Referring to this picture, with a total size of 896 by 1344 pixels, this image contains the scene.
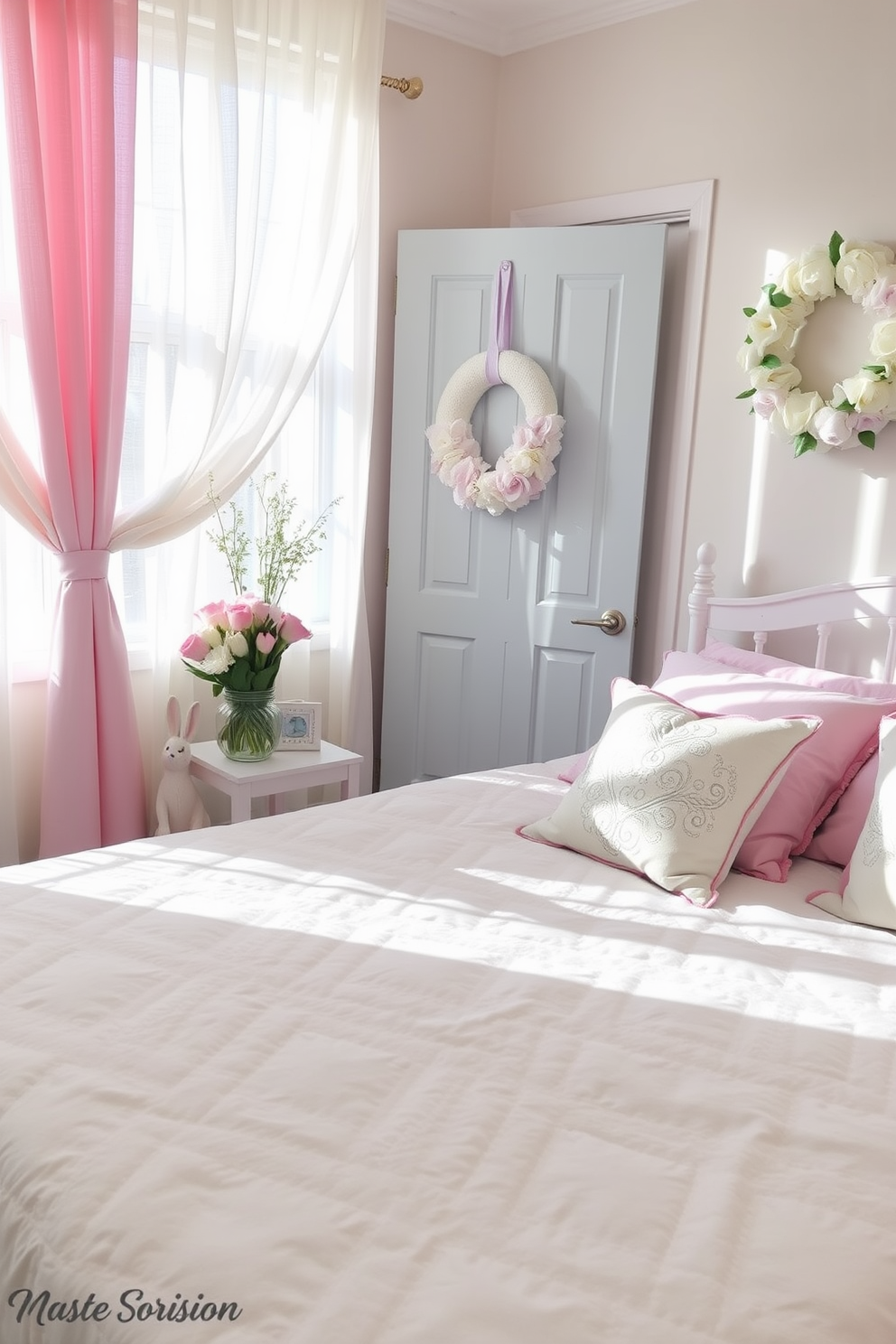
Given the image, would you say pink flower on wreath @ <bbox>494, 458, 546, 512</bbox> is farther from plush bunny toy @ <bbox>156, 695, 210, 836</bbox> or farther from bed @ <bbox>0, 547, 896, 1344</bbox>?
bed @ <bbox>0, 547, 896, 1344</bbox>

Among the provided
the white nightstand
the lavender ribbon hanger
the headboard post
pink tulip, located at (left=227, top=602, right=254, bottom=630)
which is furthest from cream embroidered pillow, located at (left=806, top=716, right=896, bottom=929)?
the lavender ribbon hanger

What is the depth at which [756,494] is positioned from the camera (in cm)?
305

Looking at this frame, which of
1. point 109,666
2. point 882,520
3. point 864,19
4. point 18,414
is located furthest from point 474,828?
point 864,19

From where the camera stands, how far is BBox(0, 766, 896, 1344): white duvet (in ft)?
3.52

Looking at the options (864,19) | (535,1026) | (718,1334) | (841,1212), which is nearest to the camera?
(718,1334)

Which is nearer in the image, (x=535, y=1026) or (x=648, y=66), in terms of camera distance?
(x=535, y=1026)

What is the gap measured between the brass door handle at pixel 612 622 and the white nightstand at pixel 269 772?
82cm

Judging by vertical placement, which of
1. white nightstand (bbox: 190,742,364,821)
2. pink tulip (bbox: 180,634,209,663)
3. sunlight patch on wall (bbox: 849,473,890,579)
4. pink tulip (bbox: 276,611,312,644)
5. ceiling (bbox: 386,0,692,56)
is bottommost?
white nightstand (bbox: 190,742,364,821)

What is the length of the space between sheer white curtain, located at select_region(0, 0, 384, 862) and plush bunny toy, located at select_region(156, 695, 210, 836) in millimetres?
194

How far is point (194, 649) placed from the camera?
Answer: 2869mm

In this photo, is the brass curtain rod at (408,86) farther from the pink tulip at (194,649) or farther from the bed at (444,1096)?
the bed at (444,1096)

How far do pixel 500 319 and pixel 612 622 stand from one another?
96cm

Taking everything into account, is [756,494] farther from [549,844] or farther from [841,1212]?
[841,1212]

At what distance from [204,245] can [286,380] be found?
40 cm
